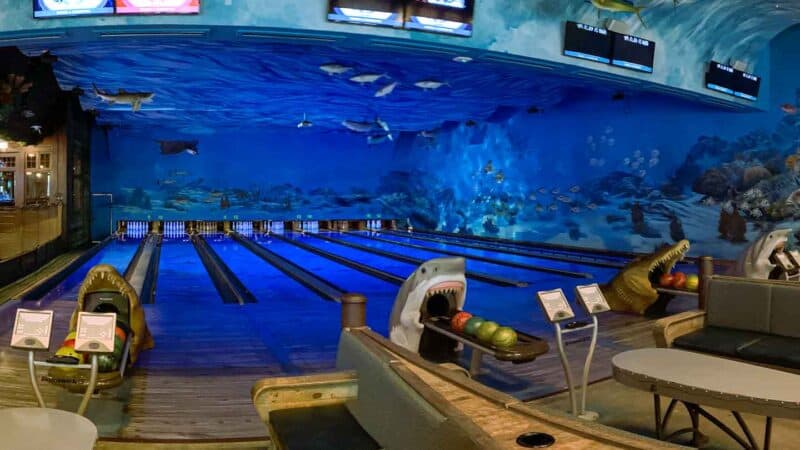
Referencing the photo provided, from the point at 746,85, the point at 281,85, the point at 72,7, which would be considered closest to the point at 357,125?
the point at 281,85

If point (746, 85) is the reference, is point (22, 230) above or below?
below

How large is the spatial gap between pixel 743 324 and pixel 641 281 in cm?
205

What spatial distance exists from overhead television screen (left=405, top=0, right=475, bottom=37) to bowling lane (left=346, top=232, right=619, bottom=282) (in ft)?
14.4

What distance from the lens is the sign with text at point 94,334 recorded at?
2.23 m

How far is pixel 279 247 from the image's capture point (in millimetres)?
13055

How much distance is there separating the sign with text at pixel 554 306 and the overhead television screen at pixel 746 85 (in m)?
7.54

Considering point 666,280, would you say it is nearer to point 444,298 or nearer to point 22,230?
point 444,298

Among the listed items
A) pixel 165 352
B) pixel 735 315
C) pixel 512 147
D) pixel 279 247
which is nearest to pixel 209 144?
pixel 279 247

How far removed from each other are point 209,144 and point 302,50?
30.5ft

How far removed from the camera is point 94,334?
2.24 m

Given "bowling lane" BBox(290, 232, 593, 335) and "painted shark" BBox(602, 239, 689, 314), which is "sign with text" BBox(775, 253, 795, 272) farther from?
"bowling lane" BBox(290, 232, 593, 335)

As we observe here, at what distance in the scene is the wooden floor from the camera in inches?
110

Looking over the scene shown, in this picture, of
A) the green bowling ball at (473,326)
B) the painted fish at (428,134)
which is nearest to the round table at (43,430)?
the green bowling ball at (473,326)

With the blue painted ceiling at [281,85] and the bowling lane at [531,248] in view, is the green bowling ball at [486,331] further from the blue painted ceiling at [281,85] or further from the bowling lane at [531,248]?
the bowling lane at [531,248]
